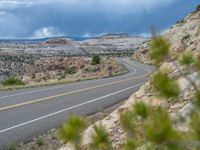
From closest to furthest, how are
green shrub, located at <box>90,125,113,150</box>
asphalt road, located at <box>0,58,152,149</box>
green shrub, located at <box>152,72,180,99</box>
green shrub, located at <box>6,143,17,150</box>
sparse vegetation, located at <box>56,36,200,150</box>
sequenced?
sparse vegetation, located at <box>56,36,200,150</box> < green shrub, located at <box>152,72,180,99</box> < green shrub, located at <box>90,125,113,150</box> < green shrub, located at <box>6,143,17,150</box> < asphalt road, located at <box>0,58,152,149</box>

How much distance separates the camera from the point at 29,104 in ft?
58.2

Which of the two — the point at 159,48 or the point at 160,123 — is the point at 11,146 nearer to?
the point at 159,48

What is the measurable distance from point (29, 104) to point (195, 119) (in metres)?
15.2

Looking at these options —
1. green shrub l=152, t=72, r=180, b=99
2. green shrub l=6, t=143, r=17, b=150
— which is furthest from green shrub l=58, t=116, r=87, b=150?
green shrub l=6, t=143, r=17, b=150

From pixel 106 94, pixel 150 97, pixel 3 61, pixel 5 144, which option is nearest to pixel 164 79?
pixel 150 97

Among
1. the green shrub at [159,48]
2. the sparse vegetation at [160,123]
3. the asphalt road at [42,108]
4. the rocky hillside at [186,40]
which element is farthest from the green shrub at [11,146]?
the green shrub at [159,48]

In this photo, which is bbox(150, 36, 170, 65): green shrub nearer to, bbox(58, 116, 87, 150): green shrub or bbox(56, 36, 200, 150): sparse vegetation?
bbox(56, 36, 200, 150): sparse vegetation

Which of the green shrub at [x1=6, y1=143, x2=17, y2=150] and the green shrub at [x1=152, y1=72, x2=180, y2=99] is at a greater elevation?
the green shrub at [x1=152, y1=72, x2=180, y2=99]

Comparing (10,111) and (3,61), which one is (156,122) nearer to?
(10,111)

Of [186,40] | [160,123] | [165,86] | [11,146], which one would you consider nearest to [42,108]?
[186,40]

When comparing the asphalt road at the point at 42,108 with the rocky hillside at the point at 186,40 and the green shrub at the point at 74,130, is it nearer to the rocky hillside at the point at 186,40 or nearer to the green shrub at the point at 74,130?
the rocky hillside at the point at 186,40

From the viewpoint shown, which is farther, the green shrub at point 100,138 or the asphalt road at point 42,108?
the asphalt road at point 42,108

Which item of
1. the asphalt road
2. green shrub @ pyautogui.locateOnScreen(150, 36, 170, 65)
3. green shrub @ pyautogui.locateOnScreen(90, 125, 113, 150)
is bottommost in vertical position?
the asphalt road

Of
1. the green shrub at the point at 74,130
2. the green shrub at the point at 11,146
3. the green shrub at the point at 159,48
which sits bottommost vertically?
the green shrub at the point at 11,146
